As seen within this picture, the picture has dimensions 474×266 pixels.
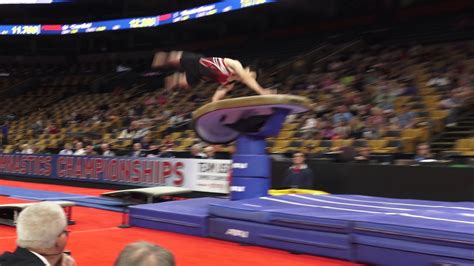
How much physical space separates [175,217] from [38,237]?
4.34m

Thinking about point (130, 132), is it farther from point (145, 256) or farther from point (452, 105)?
point (145, 256)

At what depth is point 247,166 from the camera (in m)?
6.37

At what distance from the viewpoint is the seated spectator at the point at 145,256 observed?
4.73 ft

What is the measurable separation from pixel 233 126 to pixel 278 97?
970mm

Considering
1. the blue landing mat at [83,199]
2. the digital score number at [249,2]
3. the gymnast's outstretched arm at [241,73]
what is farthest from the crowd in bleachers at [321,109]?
the gymnast's outstretched arm at [241,73]

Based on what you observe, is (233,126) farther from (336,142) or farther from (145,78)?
(145,78)

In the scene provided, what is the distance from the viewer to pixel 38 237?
202 cm

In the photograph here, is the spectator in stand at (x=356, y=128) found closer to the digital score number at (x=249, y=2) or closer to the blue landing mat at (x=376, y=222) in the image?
the blue landing mat at (x=376, y=222)

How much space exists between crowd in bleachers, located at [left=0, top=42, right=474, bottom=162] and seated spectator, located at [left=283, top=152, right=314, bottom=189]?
3.81ft

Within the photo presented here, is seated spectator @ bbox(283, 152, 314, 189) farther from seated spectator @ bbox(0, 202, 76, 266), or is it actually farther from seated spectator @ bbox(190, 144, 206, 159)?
seated spectator @ bbox(0, 202, 76, 266)

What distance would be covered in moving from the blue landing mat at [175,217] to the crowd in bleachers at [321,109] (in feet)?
11.4

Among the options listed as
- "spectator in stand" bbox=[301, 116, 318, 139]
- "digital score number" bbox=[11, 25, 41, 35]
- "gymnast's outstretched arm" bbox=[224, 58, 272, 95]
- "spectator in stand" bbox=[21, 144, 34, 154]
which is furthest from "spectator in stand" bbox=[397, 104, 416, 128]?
"digital score number" bbox=[11, 25, 41, 35]

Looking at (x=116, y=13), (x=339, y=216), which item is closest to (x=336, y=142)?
(x=339, y=216)

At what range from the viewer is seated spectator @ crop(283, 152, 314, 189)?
7.89 metres
